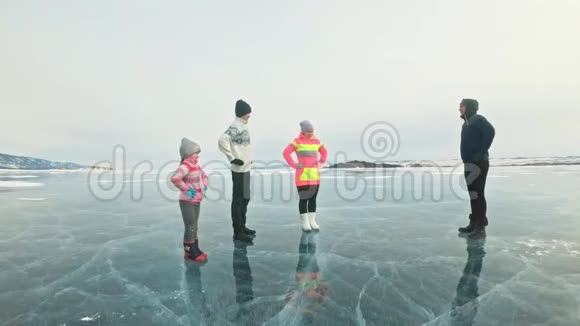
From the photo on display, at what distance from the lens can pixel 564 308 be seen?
224 centimetres

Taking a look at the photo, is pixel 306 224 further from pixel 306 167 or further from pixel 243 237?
pixel 243 237

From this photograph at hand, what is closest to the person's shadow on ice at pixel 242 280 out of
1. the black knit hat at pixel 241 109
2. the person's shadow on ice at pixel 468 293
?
the person's shadow on ice at pixel 468 293

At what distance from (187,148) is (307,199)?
2.31 m

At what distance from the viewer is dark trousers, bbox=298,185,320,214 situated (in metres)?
4.94

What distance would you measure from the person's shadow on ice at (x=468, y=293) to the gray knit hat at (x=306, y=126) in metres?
2.96

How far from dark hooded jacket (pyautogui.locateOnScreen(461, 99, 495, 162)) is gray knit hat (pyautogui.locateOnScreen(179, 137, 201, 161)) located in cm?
423

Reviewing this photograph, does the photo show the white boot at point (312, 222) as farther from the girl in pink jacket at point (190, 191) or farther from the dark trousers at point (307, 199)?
the girl in pink jacket at point (190, 191)

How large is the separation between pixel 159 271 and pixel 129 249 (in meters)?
1.09

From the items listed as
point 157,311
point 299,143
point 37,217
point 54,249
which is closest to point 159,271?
point 157,311

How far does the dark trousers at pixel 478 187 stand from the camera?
4488 millimetres

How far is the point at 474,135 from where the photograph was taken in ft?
14.8

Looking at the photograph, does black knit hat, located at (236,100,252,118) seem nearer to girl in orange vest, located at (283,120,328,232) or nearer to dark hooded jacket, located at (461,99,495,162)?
girl in orange vest, located at (283,120,328,232)

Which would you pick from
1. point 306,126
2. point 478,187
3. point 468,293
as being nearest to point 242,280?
point 468,293

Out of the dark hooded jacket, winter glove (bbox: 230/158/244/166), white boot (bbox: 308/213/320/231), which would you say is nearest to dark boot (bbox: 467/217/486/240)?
the dark hooded jacket
